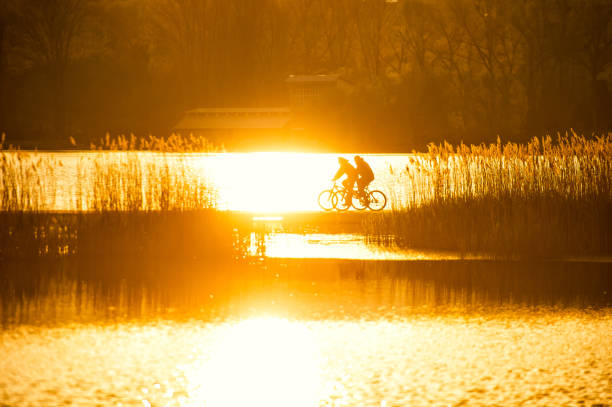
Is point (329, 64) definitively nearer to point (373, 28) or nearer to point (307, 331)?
point (373, 28)

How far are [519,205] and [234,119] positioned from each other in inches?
2649

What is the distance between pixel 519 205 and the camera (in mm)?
17266

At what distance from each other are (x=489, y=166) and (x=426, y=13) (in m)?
63.2

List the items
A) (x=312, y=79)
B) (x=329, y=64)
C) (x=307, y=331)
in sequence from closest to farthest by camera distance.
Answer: (x=307, y=331)
(x=312, y=79)
(x=329, y=64)

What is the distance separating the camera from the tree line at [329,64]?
67.8 metres

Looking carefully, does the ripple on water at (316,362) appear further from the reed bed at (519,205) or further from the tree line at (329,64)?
the tree line at (329,64)

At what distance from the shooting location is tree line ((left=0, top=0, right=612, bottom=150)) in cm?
6775

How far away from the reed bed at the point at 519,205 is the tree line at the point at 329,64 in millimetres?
48711

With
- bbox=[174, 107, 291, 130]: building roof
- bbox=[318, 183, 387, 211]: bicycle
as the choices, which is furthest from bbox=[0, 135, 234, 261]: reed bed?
bbox=[174, 107, 291, 130]: building roof

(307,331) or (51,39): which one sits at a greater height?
(51,39)

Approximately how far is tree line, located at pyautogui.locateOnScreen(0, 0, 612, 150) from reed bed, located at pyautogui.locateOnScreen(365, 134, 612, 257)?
48711 millimetres

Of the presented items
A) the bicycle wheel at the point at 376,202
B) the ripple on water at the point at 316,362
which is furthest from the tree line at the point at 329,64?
the ripple on water at the point at 316,362

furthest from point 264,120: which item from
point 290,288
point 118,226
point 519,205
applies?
point 290,288

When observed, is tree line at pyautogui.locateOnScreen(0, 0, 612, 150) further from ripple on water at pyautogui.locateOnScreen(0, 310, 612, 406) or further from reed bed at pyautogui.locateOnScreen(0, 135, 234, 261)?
ripple on water at pyautogui.locateOnScreen(0, 310, 612, 406)
